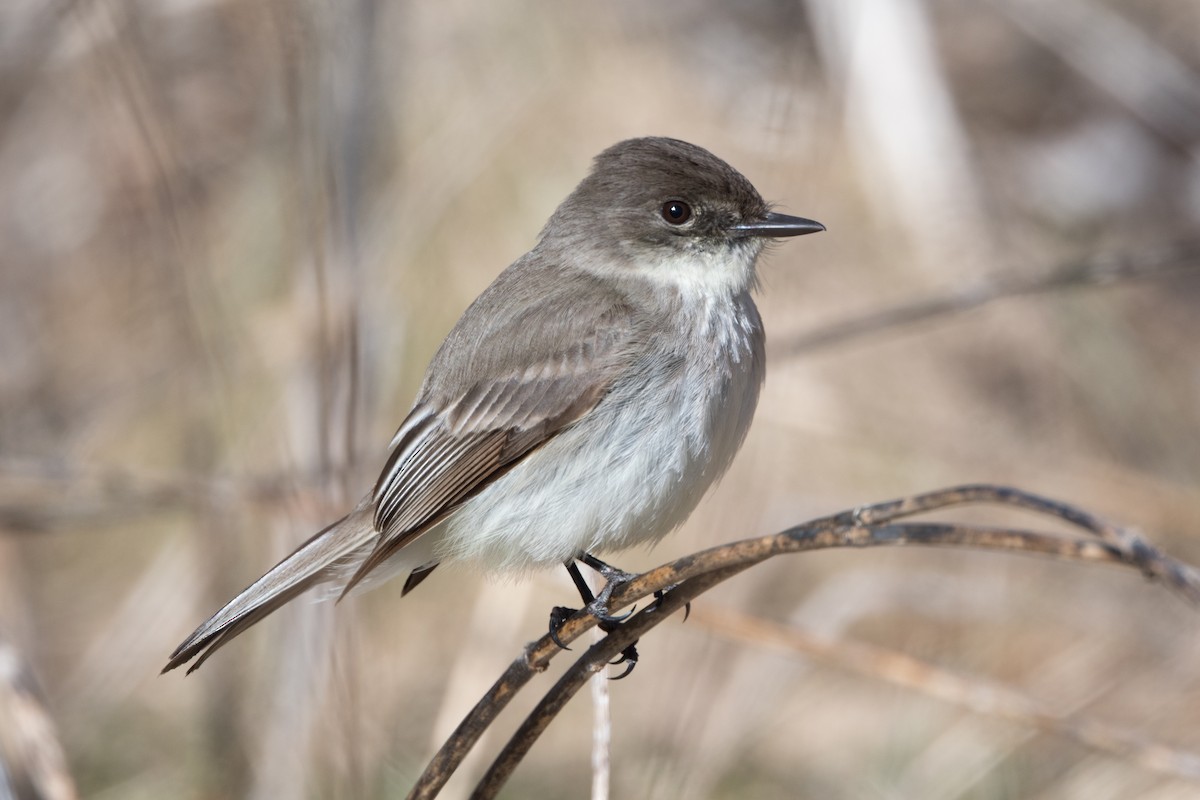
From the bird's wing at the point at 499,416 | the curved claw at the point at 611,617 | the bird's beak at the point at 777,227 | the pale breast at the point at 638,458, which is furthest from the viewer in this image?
the bird's beak at the point at 777,227

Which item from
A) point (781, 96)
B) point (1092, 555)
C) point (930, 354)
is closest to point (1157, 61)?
point (930, 354)

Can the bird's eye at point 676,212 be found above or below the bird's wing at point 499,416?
above

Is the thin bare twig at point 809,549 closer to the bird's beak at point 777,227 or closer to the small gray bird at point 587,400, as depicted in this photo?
the small gray bird at point 587,400

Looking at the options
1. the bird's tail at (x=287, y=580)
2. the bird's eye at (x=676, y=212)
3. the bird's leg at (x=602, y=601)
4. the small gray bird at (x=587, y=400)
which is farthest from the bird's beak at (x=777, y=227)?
the bird's tail at (x=287, y=580)

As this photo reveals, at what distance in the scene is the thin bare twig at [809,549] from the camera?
1.22 metres

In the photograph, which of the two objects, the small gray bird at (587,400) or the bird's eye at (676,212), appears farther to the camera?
the bird's eye at (676,212)

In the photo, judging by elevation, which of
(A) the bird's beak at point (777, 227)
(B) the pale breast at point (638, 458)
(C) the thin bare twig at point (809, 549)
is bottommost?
(C) the thin bare twig at point (809, 549)

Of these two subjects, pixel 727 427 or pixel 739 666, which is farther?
pixel 739 666

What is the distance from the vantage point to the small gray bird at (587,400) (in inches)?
102

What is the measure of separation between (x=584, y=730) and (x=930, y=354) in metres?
2.21

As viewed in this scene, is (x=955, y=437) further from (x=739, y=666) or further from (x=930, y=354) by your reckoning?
(x=739, y=666)

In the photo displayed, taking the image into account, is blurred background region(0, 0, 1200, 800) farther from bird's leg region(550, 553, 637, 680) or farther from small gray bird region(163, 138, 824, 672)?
bird's leg region(550, 553, 637, 680)

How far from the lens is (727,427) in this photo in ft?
8.58

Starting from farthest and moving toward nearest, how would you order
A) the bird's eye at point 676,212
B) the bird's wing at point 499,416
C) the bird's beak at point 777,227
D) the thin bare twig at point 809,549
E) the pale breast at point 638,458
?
the bird's eye at point 676,212 < the bird's beak at point 777,227 < the bird's wing at point 499,416 < the pale breast at point 638,458 < the thin bare twig at point 809,549
